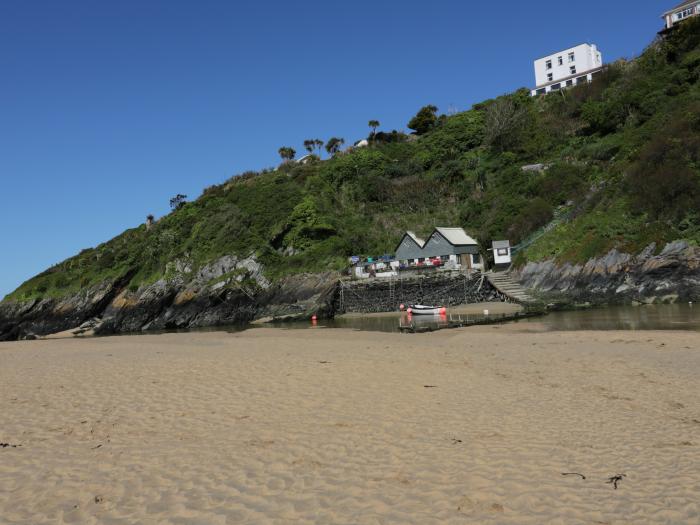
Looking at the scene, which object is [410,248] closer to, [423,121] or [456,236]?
[456,236]

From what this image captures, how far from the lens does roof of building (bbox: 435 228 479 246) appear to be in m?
49.9

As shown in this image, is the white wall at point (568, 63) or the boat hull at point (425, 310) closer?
the boat hull at point (425, 310)

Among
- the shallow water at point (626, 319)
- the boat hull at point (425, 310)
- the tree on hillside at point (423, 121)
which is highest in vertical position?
the tree on hillside at point (423, 121)

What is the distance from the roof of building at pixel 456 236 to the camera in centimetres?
4991

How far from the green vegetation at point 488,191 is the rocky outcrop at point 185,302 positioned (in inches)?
87.6

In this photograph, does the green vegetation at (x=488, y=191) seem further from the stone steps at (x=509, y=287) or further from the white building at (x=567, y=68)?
the white building at (x=567, y=68)

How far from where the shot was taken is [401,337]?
24250mm

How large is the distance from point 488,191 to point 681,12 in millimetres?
41762

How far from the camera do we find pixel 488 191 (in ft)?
198

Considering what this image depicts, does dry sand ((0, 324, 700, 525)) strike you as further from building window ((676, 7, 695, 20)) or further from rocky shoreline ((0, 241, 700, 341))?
building window ((676, 7, 695, 20))

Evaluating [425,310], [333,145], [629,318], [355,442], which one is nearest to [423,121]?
[333,145]

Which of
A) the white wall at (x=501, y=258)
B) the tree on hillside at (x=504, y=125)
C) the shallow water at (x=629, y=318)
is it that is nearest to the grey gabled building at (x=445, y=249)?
the white wall at (x=501, y=258)

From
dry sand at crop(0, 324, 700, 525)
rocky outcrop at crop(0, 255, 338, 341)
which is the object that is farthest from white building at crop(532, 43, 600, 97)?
dry sand at crop(0, 324, 700, 525)

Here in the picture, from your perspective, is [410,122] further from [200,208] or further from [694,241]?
[694,241]
